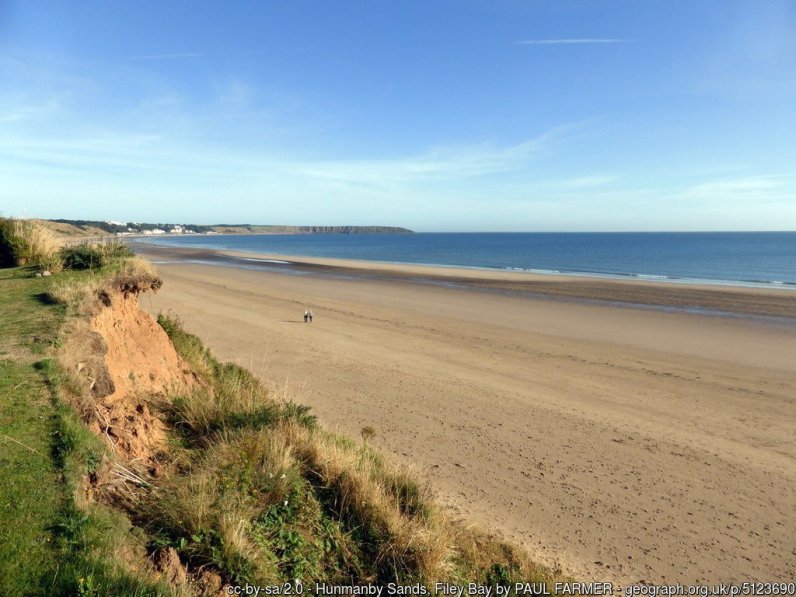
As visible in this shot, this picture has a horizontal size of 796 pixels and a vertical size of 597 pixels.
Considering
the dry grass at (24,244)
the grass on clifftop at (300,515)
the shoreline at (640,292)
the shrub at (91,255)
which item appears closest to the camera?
the grass on clifftop at (300,515)

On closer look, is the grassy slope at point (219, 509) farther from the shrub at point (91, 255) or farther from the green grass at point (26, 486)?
the shrub at point (91, 255)

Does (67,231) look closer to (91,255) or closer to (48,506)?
(91,255)

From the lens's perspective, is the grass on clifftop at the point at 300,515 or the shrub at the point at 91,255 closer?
the grass on clifftop at the point at 300,515

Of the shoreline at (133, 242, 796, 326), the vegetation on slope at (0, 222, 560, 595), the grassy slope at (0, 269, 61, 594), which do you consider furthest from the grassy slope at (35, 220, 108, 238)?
the vegetation on slope at (0, 222, 560, 595)

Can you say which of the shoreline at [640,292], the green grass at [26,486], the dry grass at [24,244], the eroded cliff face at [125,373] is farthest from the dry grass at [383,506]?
the shoreline at [640,292]

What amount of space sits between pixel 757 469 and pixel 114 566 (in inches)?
360

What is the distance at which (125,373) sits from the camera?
7219mm

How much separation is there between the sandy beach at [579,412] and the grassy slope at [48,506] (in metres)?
4.36

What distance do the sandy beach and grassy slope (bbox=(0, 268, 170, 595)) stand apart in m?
4.36

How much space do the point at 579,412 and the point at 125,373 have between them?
866 cm

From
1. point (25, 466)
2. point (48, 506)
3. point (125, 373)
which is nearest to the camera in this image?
point (48, 506)

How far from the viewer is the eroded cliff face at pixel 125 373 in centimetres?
548

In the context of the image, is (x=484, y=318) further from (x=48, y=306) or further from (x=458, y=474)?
(x=48, y=306)

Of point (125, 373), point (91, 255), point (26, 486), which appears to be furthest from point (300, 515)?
point (91, 255)
